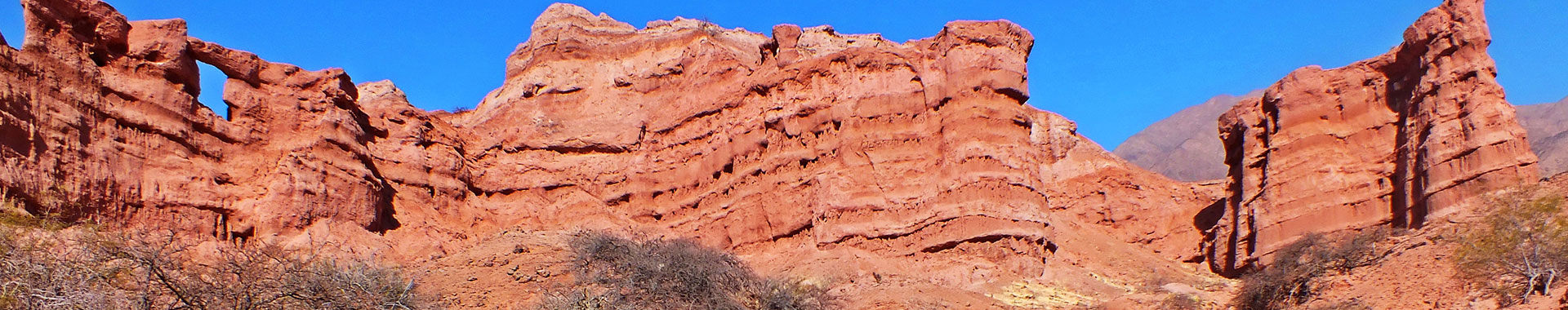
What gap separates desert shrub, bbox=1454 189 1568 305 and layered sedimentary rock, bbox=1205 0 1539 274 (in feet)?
5.61

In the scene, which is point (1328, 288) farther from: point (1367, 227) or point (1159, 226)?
point (1159, 226)

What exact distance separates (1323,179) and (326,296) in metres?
25.2

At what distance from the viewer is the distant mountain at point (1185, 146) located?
102438 millimetres

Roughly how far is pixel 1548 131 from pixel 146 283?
9238 centimetres

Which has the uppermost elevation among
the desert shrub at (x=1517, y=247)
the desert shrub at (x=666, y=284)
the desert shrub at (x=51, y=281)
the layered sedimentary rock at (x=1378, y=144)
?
the layered sedimentary rock at (x=1378, y=144)

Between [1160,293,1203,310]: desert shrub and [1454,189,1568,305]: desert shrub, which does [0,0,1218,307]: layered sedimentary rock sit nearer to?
[1160,293,1203,310]: desert shrub

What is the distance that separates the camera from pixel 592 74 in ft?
129

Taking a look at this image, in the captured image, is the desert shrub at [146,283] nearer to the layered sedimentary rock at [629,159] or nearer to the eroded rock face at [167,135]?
the layered sedimentary rock at [629,159]

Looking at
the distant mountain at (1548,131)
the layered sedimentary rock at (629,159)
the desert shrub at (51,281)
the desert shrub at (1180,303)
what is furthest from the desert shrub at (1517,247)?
the distant mountain at (1548,131)

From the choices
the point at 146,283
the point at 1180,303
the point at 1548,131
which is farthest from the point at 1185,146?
the point at 146,283

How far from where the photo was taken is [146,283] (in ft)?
49.1

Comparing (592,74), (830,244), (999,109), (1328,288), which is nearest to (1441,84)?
(1328,288)

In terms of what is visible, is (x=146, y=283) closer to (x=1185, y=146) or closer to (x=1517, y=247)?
(x=1517, y=247)

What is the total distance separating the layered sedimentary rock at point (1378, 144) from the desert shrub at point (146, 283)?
73.9 ft
